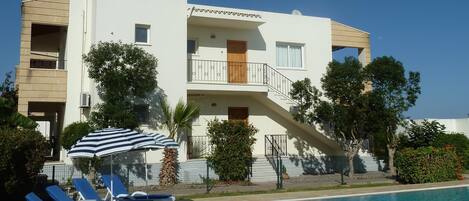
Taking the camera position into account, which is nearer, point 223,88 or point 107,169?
point 107,169

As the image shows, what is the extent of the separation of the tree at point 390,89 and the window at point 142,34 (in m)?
9.79

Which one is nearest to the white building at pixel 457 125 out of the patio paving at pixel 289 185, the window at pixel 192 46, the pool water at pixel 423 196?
the patio paving at pixel 289 185

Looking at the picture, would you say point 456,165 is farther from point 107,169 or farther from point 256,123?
point 107,169

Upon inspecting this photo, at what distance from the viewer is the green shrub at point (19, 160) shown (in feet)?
41.0

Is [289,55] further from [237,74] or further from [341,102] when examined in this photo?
[341,102]

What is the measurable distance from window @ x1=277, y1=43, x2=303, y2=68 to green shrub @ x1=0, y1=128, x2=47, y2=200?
13602 millimetres

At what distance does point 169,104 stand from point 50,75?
5.43 metres

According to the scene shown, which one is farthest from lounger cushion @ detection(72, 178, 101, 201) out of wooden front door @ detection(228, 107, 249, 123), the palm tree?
wooden front door @ detection(228, 107, 249, 123)

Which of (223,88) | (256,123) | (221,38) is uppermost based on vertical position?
(221,38)

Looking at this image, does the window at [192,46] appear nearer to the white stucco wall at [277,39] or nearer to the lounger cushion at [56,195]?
the white stucco wall at [277,39]

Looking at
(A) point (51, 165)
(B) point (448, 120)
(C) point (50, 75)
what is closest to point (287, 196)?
(A) point (51, 165)

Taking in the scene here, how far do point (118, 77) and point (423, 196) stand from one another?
11781 millimetres

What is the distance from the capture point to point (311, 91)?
815 inches

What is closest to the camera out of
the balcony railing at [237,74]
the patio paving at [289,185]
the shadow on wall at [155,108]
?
the patio paving at [289,185]
